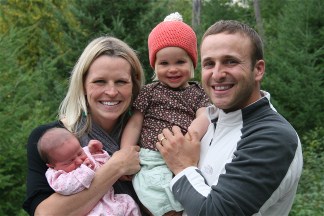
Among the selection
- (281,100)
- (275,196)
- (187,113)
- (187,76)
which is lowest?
(281,100)

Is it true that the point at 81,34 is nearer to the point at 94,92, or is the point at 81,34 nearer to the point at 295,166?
the point at 94,92

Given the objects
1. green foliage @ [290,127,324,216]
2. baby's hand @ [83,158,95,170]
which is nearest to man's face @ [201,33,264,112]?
baby's hand @ [83,158,95,170]

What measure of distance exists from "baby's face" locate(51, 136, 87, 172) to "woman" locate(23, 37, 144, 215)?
0.43 ft

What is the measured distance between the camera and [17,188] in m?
6.05

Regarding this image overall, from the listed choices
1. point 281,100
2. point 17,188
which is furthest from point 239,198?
point 281,100

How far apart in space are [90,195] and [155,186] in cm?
37

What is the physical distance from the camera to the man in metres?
2.25

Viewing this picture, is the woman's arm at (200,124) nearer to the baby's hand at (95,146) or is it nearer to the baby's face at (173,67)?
the baby's face at (173,67)

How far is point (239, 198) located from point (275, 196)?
0.64 ft

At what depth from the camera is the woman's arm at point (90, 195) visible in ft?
9.09

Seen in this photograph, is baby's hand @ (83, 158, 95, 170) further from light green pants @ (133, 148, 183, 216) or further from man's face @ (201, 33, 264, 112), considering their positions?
man's face @ (201, 33, 264, 112)

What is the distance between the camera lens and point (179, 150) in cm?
270

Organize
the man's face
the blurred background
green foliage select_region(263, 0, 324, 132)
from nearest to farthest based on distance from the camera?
the man's face → the blurred background → green foliage select_region(263, 0, 324, 132)

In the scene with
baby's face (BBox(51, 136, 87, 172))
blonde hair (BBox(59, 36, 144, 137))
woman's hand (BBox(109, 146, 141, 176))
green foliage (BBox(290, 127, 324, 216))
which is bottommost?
green foliage (BBox(290, 127, 324, 216))
